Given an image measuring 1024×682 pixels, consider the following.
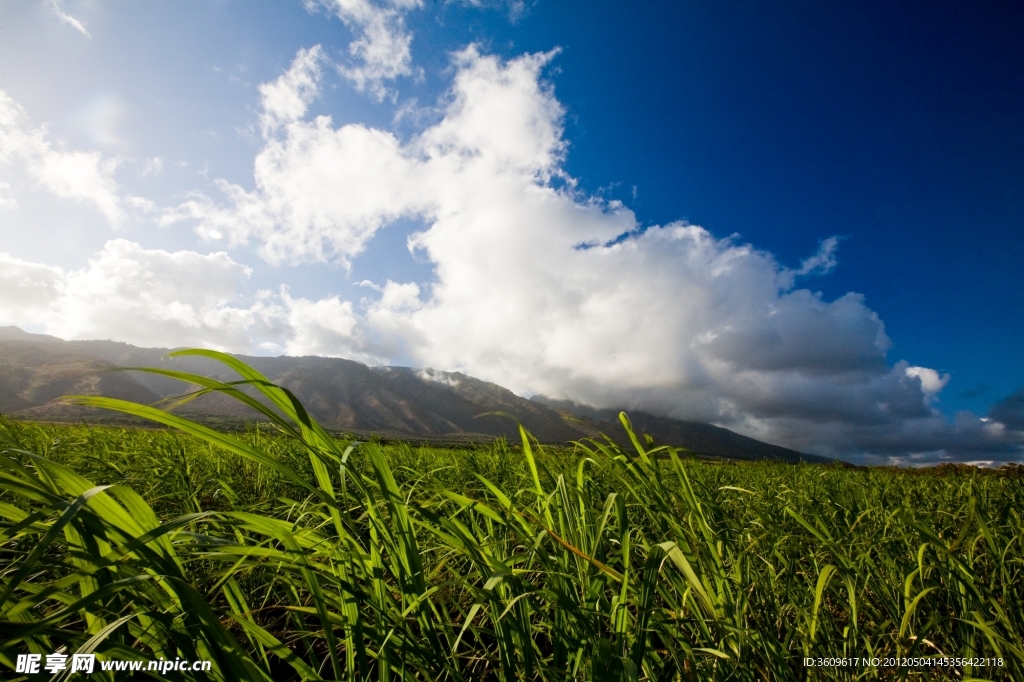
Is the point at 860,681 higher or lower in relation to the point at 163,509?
higher

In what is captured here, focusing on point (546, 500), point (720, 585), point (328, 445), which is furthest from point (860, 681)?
point (328, 445)

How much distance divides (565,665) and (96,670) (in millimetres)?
1059

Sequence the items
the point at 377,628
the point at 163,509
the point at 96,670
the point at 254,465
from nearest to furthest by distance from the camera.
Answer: the point at 96,670
the point at 377,628
the point at 163,509
the point at 254,465

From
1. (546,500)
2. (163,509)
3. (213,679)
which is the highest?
(546,500)

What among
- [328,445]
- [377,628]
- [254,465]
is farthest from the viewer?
[254,465]

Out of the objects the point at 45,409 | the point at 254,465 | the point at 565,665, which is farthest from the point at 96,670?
the point at 45,409

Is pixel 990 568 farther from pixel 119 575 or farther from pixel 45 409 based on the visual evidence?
pixel 45 409

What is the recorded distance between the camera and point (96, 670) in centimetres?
98

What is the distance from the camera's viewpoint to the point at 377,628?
1.17 meters

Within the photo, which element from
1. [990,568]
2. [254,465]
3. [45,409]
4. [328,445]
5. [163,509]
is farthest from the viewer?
[45,409]

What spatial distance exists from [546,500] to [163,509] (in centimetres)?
293

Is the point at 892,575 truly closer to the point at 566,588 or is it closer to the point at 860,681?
the point at 860,681

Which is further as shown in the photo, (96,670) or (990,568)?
(990,568)

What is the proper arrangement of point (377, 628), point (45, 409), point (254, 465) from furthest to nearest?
point (45, 409), point (254, 465), point (377, 628)
